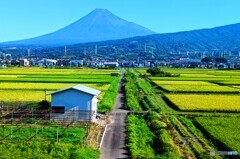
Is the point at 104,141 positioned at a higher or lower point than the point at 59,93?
lower

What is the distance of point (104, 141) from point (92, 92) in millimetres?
6310

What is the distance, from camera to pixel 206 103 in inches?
1218

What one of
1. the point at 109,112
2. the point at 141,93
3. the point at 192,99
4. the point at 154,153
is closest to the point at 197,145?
the point at 154,153

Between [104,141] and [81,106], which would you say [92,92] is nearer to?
[81,106]

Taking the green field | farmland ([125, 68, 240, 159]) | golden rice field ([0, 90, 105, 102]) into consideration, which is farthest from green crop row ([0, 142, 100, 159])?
golden rice field ([0, 90, 105, 102])

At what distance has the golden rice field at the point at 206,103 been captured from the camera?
92.6ft

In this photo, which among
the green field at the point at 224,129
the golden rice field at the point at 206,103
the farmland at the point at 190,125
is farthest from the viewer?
the golden rice field at the point at 206,103

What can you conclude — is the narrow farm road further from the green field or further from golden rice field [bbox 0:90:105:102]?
golden rice field [bbox 0:90:105:102]

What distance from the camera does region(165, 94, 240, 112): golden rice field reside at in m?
28.2

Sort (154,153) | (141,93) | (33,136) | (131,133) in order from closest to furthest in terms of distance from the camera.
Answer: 1. (154,153)
2. (33,136)
3. (131,133)
4. (141,93)

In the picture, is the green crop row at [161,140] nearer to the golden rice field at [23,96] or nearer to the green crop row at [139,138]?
the green crop row at [139,138]

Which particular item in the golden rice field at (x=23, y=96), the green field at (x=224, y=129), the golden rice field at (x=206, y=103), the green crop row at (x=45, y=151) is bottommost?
the golden rice field at (x=206, y=103)

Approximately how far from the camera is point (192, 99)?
33.5 metres

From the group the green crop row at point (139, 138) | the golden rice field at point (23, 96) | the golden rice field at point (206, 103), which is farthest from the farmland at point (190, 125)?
the golden rice field at point (23, 96)
